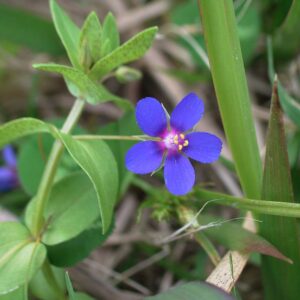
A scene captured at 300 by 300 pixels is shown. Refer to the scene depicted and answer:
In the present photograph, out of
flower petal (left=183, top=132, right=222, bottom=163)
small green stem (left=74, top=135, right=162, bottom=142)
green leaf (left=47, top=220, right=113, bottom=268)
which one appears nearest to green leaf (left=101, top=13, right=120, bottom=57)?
small green stem (left=74, top=135, right=162, bottom=142)

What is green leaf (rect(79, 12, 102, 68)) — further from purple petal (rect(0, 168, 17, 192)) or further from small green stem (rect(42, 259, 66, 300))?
purple petal (rect(0, 168, 17, 192))

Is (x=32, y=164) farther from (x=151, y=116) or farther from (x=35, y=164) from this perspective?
(x=151, y=116)

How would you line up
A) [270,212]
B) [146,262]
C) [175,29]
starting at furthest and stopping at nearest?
[175,29] < [146,262] < [270,212]

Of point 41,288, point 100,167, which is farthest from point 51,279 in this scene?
point 100,167

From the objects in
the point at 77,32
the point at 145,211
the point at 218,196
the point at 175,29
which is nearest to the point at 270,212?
the point at 218,196

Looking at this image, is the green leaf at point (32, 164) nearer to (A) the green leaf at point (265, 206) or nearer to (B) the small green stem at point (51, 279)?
(B) the small green stem at point (51, 279)

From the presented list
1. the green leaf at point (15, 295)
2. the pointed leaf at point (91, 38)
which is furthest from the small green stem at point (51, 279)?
the pointed leaf at point (91, 38)

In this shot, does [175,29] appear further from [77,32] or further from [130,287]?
[130,287]

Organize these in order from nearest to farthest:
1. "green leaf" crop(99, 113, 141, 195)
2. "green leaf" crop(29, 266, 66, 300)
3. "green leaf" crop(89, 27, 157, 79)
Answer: "green leaf" crop(89, 27, 157, 79)
"green leaf" crop(29, 266, 66, 300)
"green leaf" crop(99, 113, 141, 195)
